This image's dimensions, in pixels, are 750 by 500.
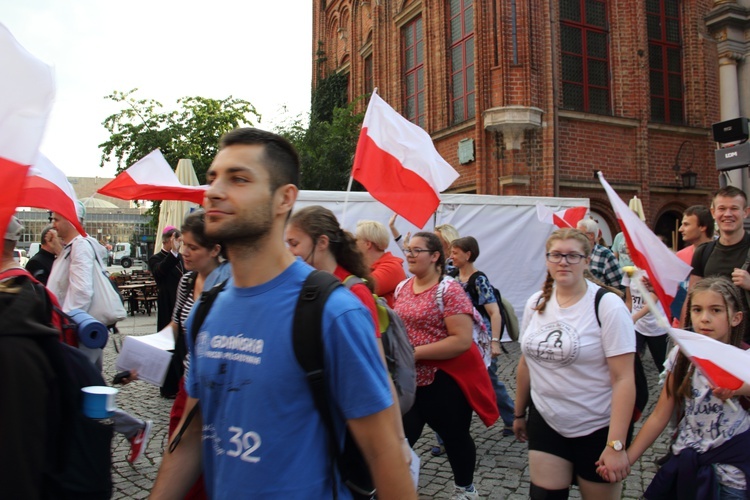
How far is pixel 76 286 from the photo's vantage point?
5.04 m

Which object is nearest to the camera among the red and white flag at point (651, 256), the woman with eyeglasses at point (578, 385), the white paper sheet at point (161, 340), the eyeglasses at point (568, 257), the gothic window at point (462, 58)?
the woman with eyeglasses at point (578, 385)

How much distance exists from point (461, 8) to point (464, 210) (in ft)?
22.8

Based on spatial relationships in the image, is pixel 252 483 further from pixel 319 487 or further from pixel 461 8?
pixel 461 8

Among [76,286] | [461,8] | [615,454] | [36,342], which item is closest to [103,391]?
[36,342]

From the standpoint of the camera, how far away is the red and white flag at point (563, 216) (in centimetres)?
1024

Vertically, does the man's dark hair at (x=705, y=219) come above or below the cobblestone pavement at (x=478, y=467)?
above

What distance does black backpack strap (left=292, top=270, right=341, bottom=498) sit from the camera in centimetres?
160

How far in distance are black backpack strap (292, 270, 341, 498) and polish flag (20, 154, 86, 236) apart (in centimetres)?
241

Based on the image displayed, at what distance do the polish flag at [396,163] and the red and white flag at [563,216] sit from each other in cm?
462

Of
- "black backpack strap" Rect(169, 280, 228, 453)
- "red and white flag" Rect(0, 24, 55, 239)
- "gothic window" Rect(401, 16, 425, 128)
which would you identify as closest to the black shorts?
"black backpack strap" Rect(169, 280, 228, 453)

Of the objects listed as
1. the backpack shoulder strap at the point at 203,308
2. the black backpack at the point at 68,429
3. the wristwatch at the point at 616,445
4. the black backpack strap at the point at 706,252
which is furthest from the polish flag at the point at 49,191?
the black backpack strap at the point at 706,252

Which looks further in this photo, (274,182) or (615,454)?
(615,454)

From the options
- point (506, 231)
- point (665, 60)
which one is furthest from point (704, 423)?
point (665, 60)

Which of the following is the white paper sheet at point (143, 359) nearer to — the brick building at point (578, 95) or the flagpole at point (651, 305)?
the flagpole at point (651, 305)
